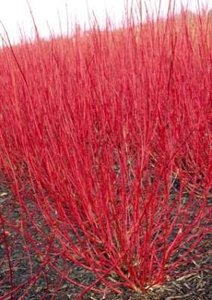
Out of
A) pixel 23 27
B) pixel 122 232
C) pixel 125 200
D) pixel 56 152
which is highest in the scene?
pixel 23 27

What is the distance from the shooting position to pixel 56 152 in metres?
1.89

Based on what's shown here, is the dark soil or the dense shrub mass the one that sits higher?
the dense shrub mass

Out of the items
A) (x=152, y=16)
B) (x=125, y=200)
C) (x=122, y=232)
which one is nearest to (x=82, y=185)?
(x=125, y=200)

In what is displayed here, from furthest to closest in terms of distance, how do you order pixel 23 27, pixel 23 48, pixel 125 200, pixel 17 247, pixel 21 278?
1. pixel 23 48
2. pixel 23 27
3. pixel 17 247
4. pixel 21 278
5. pixel 125 200

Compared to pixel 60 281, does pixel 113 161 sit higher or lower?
higher

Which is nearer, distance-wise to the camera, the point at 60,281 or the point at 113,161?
the point at 60,281

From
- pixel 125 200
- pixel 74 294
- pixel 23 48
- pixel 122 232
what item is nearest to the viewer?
pixel 125 200

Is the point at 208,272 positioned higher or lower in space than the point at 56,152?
lower

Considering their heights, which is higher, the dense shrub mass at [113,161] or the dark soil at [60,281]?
the dense shrub mass at [113,161]

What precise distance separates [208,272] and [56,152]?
0.86m

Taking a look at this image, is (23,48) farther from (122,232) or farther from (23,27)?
(122,232)

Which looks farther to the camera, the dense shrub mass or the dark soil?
the dark soil

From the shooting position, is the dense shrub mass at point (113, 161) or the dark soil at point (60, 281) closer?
the dense shrub mass at point (113, 161)

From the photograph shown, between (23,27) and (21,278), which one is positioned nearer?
(21,278)
